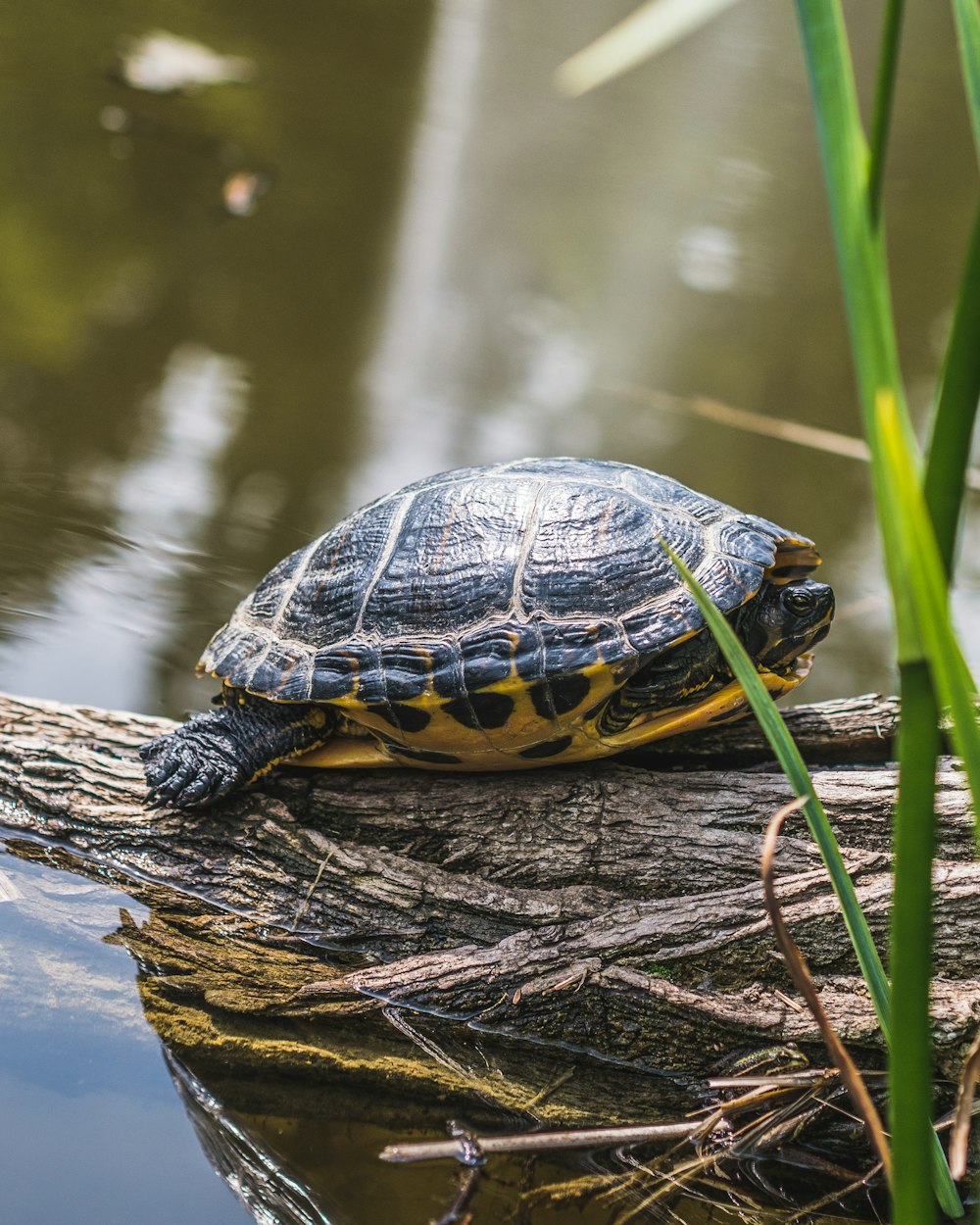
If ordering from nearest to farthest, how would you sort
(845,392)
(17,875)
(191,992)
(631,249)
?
(191,992) → (17,875) → (845,392) → (631,249)

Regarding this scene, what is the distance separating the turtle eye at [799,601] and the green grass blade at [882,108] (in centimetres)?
162

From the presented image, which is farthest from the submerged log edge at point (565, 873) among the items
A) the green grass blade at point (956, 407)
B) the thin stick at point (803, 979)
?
the green grass blade at point (956, 407)

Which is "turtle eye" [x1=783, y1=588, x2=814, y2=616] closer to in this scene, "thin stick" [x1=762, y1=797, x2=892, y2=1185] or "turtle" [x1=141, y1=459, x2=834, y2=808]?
"turtle" [x1=141, y1=459, x2=834, y2=808]

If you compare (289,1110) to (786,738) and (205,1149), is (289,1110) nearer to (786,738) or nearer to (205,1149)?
(205,1149)

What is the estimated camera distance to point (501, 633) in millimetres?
2189

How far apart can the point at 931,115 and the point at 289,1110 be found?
1221 centimetres

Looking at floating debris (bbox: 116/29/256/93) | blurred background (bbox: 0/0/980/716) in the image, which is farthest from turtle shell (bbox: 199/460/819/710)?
floating debris (bbox: 116/29/256/93)

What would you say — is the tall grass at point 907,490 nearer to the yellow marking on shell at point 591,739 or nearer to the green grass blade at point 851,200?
the green grass blade at point 851,200

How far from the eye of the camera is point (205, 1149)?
1765 millimetres

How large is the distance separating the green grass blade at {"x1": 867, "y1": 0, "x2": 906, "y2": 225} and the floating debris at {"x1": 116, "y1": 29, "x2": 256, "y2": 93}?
8634 millimetres

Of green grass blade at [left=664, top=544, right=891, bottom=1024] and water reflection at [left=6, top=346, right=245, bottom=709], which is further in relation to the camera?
water reflection at [left=6, top=346, right=245, bottom=709]

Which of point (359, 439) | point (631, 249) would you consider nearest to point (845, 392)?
point (631, 249)

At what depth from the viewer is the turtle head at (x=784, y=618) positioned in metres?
2.34

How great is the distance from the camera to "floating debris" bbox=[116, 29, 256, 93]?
8.17 m
